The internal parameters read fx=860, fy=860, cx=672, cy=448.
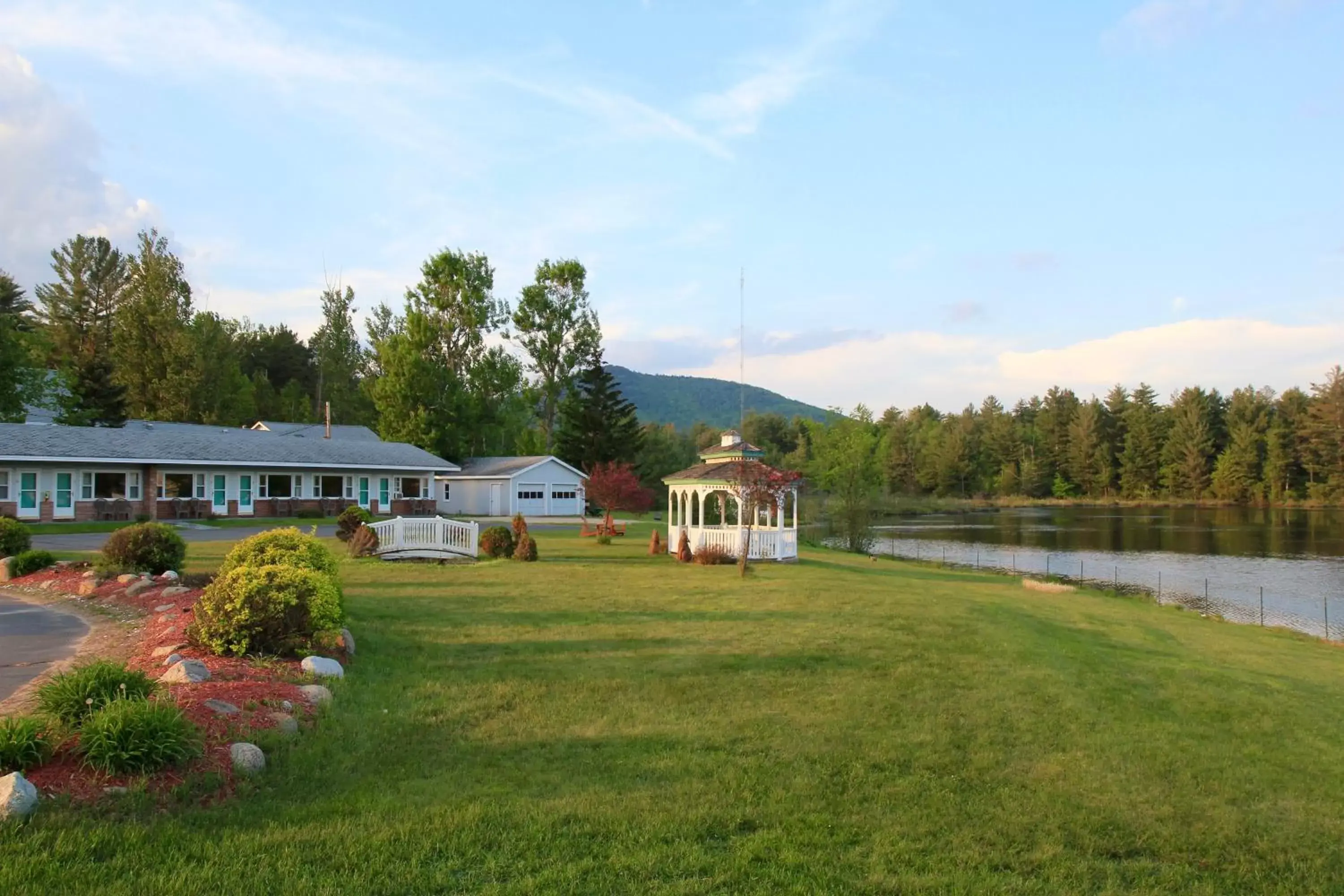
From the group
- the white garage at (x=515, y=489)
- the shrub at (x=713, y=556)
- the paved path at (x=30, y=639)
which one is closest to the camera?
the paved path at (x=30, y=639)

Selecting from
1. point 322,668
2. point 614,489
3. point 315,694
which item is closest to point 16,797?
point 315,694

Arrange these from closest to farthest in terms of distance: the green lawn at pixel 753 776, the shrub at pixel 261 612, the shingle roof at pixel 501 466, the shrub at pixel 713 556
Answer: the green lawn at pixel 753 776 < the shrub at pixel 261 612 < the shrub at pixel 713 556 < the shingle roof at pixel 501 466

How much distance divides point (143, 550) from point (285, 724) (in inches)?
352

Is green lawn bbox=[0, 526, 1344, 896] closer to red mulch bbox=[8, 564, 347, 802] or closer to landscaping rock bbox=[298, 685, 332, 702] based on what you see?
landscaping rock bbox=[298, 685, 332, 702]

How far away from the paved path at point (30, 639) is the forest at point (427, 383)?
3028 centimetres

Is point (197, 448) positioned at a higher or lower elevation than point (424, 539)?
higher

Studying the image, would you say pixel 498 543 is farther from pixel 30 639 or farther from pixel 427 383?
pixel 427 383

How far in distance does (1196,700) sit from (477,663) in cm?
714

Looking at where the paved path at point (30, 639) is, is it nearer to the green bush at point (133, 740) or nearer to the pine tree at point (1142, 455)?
the green bush at point (133, 740)

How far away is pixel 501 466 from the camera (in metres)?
47.5

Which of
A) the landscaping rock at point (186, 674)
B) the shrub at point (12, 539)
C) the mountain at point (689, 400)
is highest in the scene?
the mountain at point (689, 400)

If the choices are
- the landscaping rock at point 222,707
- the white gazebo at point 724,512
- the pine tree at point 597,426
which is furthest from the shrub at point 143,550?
the pine tree at point 597,426

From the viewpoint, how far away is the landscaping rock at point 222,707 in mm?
5719

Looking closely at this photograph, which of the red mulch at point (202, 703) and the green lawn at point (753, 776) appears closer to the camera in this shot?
the green lawn at point (753, 776)
